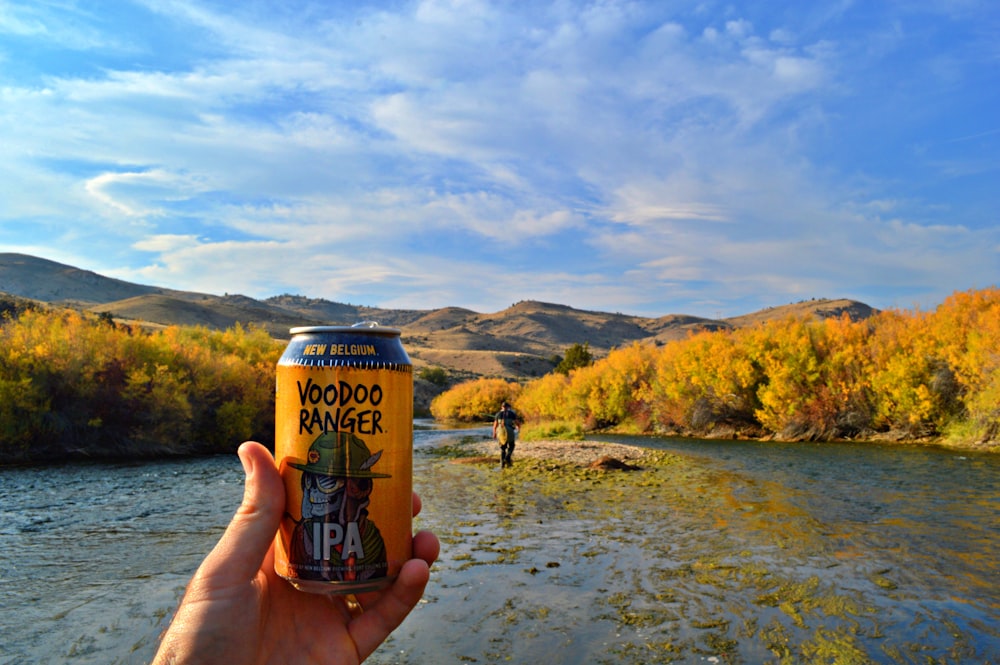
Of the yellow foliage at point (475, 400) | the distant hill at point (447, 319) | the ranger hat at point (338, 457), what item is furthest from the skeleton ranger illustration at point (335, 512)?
the distant hill at point (447, 319)

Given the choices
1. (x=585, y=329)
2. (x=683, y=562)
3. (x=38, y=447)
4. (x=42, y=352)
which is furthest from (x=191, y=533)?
(x=585, y=329)

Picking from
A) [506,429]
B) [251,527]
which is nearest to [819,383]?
[506,429]

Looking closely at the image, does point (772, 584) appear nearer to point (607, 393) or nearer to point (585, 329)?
point (607, 393)

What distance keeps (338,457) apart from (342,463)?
1.2 inches

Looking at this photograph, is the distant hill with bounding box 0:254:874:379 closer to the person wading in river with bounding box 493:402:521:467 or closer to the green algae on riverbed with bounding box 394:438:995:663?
the person wading in river with bounding box 493:402:521:467

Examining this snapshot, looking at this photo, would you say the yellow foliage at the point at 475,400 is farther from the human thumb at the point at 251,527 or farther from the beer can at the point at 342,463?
the human thumb at the point at 251,527

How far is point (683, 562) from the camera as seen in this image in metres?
10.2

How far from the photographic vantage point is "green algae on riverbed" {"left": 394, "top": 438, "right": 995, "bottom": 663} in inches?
283

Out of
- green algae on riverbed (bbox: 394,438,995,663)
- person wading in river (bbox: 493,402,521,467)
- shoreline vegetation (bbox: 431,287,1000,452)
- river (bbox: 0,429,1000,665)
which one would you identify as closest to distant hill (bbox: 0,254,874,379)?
shoreline vegetation (bbox: 431,287,1000,452)

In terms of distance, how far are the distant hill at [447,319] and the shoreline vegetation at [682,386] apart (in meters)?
56.5

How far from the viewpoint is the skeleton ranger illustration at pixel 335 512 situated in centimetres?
277

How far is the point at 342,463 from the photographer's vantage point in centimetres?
278

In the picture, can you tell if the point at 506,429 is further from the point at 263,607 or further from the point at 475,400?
the point at 475,400

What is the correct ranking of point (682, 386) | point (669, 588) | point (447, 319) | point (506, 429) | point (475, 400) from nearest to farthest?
point (669, 588)
point (506, 429)
point (682, 386)
point (475, 400)
point (447, 319)
